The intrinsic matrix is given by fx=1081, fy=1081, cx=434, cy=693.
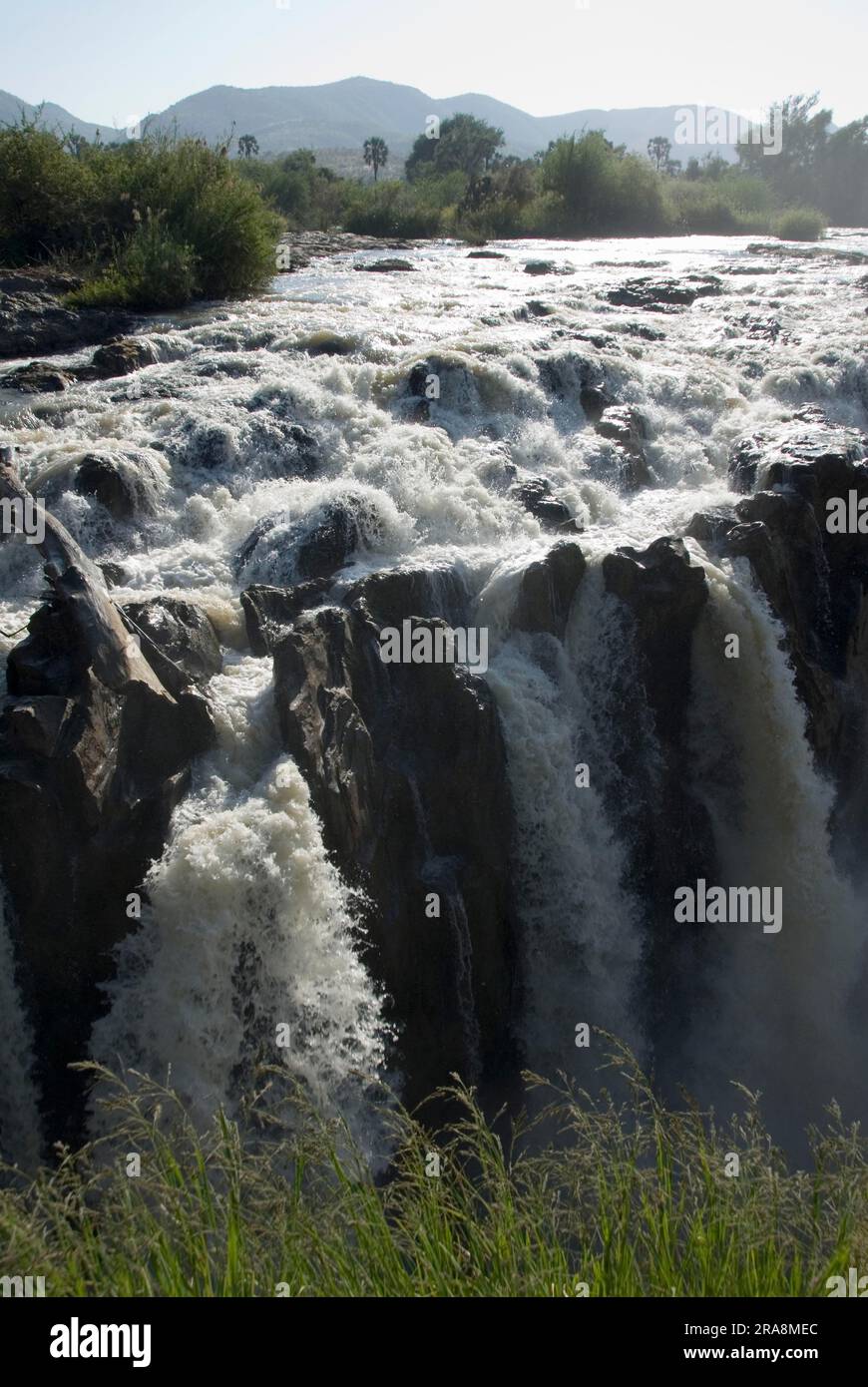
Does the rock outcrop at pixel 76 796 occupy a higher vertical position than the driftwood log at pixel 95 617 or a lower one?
lower

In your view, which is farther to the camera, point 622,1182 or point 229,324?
point 229,324

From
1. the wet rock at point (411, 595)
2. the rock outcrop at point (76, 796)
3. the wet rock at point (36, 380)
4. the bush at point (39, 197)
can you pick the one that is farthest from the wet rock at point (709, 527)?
the bush at point (39, 197)

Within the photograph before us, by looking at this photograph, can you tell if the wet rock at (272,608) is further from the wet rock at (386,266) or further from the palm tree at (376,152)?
the palm tree at (376,152)

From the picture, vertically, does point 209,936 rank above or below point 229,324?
below

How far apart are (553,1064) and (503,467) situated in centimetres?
590

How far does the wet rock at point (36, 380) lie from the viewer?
475 inches

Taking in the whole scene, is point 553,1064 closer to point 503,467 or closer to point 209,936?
point 209,936

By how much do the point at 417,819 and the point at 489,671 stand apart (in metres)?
1.45

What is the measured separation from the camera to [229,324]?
14.6 metres

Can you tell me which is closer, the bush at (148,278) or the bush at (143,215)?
the bush at (148,278)

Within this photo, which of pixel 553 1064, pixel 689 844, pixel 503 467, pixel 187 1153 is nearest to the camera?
pixel 187 1153

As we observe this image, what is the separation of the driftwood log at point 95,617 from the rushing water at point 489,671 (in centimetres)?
72
